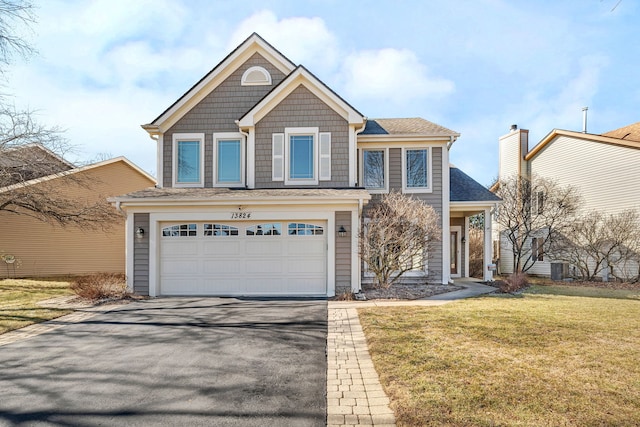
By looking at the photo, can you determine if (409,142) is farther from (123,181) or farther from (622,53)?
(123,181)

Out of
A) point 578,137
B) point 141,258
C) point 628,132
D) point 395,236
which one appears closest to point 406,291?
point 395,236

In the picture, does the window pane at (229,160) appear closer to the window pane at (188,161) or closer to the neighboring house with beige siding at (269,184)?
the neighboring house with beige siding at (269,184)

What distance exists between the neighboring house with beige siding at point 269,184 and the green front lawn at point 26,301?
2599mm

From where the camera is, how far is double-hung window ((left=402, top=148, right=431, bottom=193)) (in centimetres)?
1416

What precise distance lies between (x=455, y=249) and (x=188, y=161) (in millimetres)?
11684

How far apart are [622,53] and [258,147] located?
33.2 feet

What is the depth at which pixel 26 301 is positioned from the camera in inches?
426

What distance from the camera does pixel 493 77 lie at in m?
14.8

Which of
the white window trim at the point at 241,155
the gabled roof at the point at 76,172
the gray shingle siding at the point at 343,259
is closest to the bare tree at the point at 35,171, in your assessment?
the gabled roof at the point at 76,172

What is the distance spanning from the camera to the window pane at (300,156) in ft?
43.9

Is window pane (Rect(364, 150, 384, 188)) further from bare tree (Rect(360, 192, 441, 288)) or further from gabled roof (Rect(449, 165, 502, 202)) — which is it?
gabled roof (Rect(449, 165, 502, 202))

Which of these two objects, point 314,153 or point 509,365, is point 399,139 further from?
point 509,365

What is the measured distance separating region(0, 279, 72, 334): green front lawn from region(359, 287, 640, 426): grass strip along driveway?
24.0ft

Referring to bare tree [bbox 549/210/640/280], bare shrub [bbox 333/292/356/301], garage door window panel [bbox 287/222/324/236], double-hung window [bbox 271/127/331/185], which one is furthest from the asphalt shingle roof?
bare tree [bbox 549/210/640/280]
